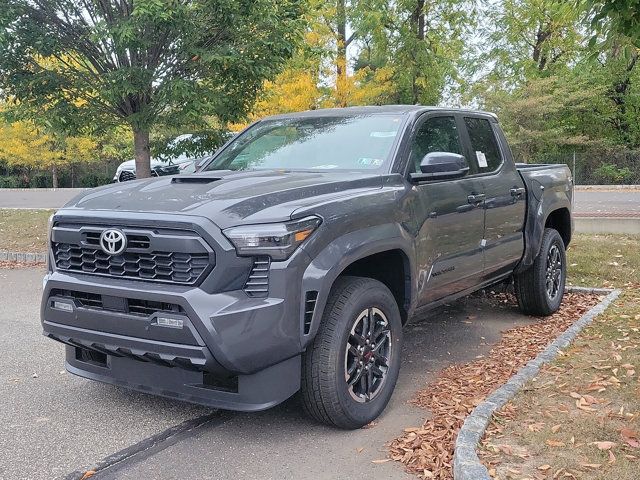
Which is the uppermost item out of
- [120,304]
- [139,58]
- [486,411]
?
[139,58]

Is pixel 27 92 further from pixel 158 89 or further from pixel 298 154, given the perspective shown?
pixel 298 154

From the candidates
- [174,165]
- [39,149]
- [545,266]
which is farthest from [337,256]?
[39,149]

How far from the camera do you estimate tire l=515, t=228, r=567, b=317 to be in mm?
6254

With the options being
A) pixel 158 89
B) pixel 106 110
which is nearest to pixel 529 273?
pixel 158 89

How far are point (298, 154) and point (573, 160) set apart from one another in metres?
26.7

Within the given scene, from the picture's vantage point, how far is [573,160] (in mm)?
28656

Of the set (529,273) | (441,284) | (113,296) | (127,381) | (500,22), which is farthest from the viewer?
(500,22)

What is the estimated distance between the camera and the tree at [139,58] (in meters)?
8.73

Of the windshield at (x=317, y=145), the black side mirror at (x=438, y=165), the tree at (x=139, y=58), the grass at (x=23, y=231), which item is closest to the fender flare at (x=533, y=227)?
the black side mirror at (x=438, y=165)

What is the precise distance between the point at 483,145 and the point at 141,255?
3380 mm

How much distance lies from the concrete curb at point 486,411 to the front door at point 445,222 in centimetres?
79

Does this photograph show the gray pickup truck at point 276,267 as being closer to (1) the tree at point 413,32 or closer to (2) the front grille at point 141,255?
(2) the front grille at point 141,255

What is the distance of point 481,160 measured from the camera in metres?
5.51

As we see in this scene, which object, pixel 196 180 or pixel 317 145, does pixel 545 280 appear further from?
pixel 196 180
